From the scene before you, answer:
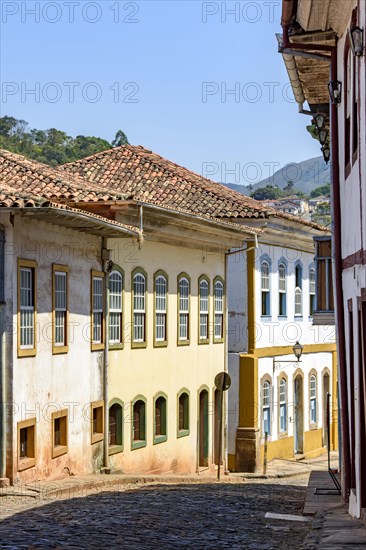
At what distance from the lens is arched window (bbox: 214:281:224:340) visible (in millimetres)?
30734

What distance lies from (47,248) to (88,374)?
3201 mm

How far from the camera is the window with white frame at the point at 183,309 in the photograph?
27844mm

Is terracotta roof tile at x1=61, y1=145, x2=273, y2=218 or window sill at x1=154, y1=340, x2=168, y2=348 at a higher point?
terracotta roof tile at x1=61, y1=145, x2=273, y2=218

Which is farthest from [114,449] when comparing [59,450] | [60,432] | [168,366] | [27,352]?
[27,352]

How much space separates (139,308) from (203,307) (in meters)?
4.71

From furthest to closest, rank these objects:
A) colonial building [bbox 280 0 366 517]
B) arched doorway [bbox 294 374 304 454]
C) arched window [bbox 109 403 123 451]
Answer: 1. arched doorway [bbox 294 374 304 454]
2. arched window [bbox 109 403 123 451]
3. colonial building [bbox 280 0 366 517]

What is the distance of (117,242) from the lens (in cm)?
2406

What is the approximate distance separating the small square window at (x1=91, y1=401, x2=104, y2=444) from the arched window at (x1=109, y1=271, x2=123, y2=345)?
51.5 inches

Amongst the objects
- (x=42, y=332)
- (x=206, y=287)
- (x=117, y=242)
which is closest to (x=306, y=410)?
(x=206, y=287)

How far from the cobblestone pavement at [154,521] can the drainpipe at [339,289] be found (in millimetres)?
930

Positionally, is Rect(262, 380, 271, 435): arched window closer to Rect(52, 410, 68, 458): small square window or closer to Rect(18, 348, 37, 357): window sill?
Rect(52, 410, 68, 458): small square window

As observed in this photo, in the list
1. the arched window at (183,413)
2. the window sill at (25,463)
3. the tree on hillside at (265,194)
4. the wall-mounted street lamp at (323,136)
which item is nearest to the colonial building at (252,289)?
the arched window at (183,413)

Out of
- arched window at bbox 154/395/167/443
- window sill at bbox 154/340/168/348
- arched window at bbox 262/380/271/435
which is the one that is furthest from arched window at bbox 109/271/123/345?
arched window at bbox 262/380/271/435

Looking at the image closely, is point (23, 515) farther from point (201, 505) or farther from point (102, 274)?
point (102, 274)
